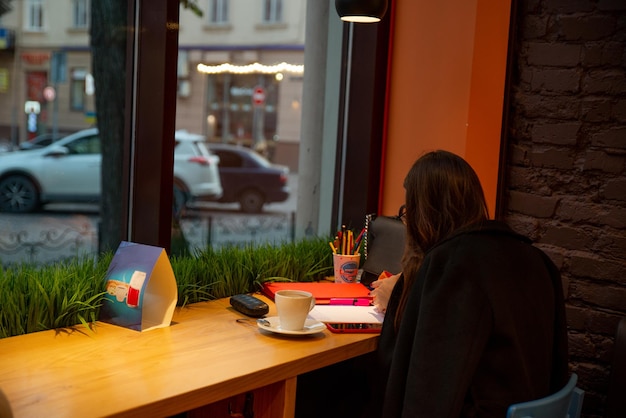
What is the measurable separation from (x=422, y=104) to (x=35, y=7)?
90.1 inches

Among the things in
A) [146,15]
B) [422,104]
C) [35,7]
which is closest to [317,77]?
[422,104]

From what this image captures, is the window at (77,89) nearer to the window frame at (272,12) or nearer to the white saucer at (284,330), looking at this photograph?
the window frame at (272,12)

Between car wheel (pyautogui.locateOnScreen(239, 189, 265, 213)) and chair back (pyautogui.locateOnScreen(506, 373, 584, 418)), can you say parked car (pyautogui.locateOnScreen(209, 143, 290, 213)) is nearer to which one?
car wheel (pyautogui.locateOnScreen(239, 189, 265, 213))

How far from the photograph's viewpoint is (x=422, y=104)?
3.03 metres

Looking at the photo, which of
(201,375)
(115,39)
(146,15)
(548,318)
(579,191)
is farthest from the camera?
(115,39)

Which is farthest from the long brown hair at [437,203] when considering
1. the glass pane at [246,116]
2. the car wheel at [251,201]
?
the car wheel at [251,201]

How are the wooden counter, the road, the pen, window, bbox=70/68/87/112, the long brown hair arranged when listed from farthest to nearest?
window, bbox=70/68/87/112 → the road → the pen → the long brown hair → the wooden counter

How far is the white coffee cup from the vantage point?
1.92m

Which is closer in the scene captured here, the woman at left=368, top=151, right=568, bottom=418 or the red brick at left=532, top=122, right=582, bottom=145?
the woman at left=368, top=151, right=568, bottom=418

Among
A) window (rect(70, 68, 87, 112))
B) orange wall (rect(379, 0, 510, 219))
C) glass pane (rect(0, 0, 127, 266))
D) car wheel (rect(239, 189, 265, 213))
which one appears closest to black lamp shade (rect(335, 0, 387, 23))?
orange wall (rect(379, 0, 510, 219))

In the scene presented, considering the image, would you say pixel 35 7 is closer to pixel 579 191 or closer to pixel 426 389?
pixel 579 191

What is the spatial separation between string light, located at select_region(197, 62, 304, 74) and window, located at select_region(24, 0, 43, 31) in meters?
0.89

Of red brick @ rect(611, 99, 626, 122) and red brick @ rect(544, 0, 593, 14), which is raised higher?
red brick @ rect(544, 0, 593, 14)

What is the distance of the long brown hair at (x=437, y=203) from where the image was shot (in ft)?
6.06
